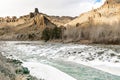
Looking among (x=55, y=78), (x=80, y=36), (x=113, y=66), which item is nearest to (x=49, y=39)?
(x=80, y=36)

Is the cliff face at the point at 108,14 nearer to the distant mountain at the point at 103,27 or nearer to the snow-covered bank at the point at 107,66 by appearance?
the distant mountain at the point at 103,27

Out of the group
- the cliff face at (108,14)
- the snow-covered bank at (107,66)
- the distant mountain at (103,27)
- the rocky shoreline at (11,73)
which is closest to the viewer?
the rocky shoreline at (11,73)

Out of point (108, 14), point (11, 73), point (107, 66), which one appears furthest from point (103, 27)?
point (11, 73)

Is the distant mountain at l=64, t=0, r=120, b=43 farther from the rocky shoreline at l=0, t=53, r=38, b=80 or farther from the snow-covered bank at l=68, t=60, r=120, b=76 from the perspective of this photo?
the rocky shoreline at l=0, t=53, r=38, b=80

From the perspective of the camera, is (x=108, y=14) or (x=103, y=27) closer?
(x=103, y=27)

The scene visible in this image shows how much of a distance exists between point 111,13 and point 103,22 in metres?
3.92

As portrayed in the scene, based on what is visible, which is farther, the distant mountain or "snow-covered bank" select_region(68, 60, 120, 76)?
the distant mountain

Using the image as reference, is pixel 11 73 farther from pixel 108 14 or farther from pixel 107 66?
pixel 108 14

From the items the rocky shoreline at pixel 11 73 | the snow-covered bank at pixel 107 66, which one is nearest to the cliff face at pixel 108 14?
the snow-covered bank at pixel 107 66

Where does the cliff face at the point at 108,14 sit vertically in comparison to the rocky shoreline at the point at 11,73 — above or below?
above

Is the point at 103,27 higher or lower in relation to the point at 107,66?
higher

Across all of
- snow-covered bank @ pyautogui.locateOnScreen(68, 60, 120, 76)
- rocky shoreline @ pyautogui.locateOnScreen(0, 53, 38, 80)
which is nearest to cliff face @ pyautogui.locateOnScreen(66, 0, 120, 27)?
snow-covered bank @ pyautogui.locateOnScreen(68, 60, 120, 76)

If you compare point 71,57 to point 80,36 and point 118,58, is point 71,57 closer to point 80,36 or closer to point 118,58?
point 118,58

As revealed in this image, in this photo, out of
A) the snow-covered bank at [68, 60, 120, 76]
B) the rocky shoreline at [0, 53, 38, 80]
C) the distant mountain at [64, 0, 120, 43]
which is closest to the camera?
the rocky shoreline at [0, 53, 38, 80]
